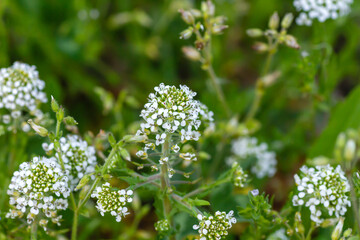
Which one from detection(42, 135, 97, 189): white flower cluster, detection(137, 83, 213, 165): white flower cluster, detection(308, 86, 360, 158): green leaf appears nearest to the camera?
detection(137, 83, 213, 165): white flower cluster

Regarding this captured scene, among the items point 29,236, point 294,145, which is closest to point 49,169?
point 29,236

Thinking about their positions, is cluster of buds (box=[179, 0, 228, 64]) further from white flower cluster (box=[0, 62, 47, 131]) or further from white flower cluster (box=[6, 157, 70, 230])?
white flower cluster (box=[6, 157, 70, 230])

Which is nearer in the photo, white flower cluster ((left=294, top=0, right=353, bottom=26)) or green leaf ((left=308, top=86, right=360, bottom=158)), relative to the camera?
white flower cluster ((left=294, top=0, right=353, bottom=26))

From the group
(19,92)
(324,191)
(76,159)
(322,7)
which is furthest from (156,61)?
(324,191)

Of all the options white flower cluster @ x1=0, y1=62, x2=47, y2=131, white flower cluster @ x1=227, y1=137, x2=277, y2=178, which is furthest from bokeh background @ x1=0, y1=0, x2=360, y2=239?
white flower cluster @ x1=0, y1=62, x2=47, y2=131

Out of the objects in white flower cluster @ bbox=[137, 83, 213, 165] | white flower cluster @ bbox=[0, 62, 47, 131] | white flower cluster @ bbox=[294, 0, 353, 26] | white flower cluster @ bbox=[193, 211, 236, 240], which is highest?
white flower cluster @ bbox=[294, 0, 353, 26]

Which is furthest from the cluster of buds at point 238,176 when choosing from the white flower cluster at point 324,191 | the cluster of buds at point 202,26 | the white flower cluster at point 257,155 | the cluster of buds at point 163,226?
the white flower cluster at point 257,155
